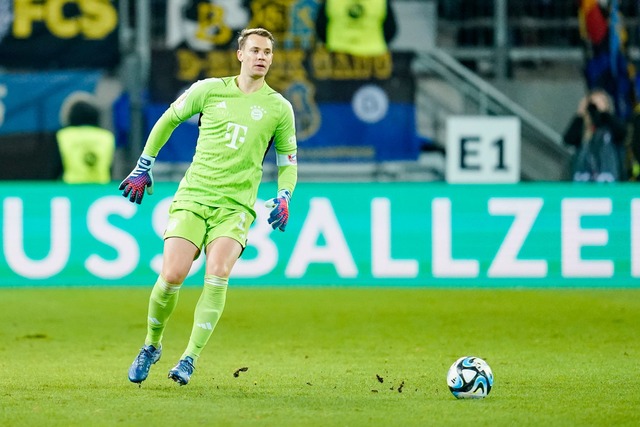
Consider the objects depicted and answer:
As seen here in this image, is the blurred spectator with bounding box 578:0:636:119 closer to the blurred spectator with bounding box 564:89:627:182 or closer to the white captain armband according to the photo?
the blurred spectator with bounding box 564:89:627:182

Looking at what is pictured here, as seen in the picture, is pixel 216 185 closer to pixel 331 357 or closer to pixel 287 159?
pixel 287 159

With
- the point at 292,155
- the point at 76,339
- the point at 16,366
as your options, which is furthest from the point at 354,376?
the point at 76,339

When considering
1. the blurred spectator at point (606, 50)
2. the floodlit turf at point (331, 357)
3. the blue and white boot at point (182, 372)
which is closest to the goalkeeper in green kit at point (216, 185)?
the blue and white boot at point (182, 372)

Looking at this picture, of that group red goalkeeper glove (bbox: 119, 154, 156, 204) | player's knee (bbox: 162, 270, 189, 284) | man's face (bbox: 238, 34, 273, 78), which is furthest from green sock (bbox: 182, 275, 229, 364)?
man's face (bbox: 238, 34, 273, 78)

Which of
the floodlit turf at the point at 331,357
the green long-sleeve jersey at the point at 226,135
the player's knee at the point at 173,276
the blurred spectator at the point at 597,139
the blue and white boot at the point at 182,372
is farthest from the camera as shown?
the blurred spectator at the point at 597,139

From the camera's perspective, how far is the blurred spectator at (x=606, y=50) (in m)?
15.5

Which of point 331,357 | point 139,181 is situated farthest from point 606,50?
point 139,181

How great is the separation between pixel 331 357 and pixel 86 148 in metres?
7.74

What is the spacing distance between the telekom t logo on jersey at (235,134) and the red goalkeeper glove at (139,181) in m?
0.45

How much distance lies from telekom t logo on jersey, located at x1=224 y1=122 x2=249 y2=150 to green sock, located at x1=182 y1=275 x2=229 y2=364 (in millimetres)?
747

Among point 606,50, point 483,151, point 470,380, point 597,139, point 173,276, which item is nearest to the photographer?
point 470,380

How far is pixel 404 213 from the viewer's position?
1403 cm

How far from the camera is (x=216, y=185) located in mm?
7578

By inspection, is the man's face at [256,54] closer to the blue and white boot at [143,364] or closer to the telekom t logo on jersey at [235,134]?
the telekom t logo on jersey at [235,134]
